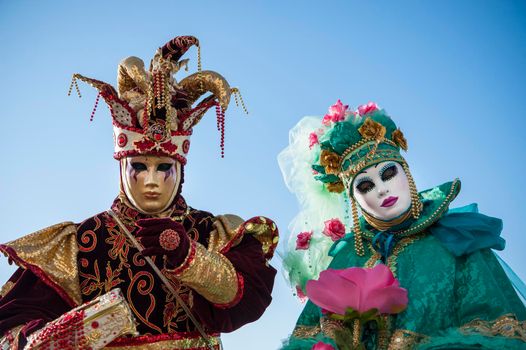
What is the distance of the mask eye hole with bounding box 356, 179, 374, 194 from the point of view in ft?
15.6

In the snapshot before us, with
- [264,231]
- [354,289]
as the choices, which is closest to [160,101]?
[264,231]

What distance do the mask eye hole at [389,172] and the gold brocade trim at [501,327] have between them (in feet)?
3.28

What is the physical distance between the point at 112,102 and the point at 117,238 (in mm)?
784

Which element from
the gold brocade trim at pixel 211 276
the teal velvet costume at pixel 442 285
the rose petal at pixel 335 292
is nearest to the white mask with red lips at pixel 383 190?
the teal velvet costume at pixel 442 285

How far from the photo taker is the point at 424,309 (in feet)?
14.2

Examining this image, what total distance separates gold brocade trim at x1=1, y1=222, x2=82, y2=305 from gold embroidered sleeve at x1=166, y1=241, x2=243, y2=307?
0.57 m

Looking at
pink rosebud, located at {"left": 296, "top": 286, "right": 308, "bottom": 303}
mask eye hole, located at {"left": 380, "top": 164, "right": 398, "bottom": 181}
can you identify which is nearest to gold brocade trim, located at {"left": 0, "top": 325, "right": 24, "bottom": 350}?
pink rosebud, located at {"left": 296, "top": 286, "right": 308, "bottom": 303}

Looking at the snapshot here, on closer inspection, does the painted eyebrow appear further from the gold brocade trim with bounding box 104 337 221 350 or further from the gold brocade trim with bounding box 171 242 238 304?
the gold brocade trim with bounding box 104 337 221 350

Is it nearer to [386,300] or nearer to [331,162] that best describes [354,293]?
[386,300]

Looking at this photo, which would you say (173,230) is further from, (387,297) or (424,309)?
(424,309)

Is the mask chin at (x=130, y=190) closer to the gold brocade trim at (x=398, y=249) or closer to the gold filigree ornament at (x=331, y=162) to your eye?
the gold filigree ornament at (x=331, y=162)

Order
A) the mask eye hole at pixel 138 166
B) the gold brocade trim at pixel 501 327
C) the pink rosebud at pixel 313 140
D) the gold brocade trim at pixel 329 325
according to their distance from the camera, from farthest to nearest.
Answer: the pink rosebud at pixel 313 140
the mask eye hole at pixel 138 166
the gold brocade trim at pixel 329 325
the gold brocade trim at pixel 501 327

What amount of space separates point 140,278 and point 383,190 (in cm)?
146

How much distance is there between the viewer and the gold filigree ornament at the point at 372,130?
A: 4918 millimetres
